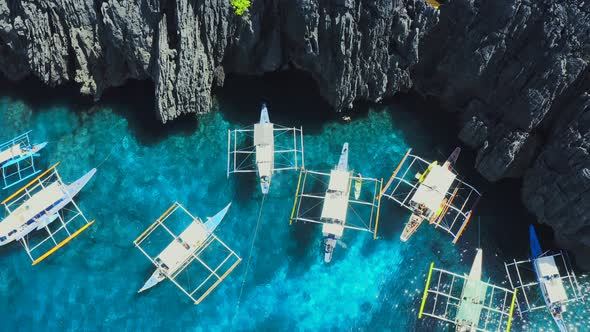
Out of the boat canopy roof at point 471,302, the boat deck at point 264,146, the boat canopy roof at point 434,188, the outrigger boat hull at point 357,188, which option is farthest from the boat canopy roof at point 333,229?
the boat canopy roof at point 471,302

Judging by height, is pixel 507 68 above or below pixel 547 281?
above

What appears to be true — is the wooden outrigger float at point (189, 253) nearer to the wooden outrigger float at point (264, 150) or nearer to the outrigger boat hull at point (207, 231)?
the outrigger boat hull at point (207, 231)

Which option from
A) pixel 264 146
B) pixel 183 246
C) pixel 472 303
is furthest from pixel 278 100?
pixel 472 303

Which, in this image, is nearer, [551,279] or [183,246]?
[551,279]

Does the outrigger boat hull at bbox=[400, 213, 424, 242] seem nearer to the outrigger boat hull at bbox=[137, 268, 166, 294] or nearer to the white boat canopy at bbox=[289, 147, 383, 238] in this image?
the white boat canopy at bbox=[289, 147, 383, 238]

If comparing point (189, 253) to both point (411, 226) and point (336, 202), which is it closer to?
point (336, 202)

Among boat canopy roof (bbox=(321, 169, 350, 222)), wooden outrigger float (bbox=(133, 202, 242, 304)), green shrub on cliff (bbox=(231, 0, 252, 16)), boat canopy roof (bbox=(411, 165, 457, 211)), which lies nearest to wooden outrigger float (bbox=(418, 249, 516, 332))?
boat canopy roof (bbox=(411, 165, 457, 211))
